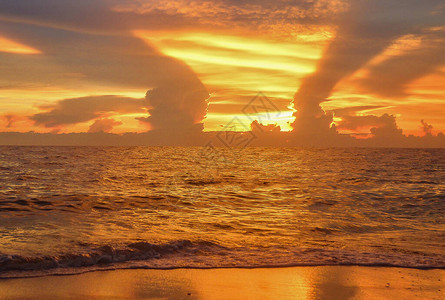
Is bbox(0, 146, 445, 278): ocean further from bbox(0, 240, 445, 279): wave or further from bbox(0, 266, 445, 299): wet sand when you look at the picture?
bbox(0, 266, 445, 299): wet sand

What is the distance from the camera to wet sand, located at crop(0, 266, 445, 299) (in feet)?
22.9

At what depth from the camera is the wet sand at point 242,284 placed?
6.97m

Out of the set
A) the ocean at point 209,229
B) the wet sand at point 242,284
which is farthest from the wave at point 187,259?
the wet sand at point 242,284

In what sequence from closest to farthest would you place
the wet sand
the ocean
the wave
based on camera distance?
the wet sand < the wave < the ocean

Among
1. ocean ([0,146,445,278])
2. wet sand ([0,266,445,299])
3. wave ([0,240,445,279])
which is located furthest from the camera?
ocean ([0,146,445,278])

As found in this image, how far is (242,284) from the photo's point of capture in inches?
300

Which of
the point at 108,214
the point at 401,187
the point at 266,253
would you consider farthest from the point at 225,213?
the point at 401,187

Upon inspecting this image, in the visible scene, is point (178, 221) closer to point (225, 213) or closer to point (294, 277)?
point (225, 213)

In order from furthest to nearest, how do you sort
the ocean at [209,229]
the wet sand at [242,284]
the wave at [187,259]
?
the ocean at [209,229]
the wave at [187,259]
the wet sand at [242,284]

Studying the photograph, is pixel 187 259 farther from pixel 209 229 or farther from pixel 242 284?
pixel 209 229

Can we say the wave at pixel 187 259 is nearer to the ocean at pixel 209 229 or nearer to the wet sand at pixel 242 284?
the ocean at pixel 209 229

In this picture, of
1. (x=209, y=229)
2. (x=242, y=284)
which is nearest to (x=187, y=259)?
(x=242, y=284)

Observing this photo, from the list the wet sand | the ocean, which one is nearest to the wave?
the ocean

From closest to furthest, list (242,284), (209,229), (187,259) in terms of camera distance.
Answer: (242,284), (187,259), (209,229)
